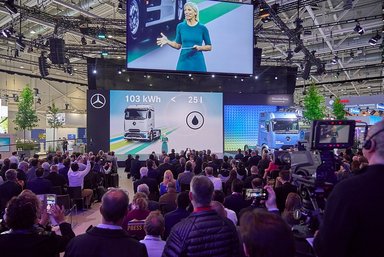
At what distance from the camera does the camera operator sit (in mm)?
1377


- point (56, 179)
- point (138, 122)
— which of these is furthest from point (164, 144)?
point (56, 179)

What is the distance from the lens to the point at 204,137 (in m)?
17.5

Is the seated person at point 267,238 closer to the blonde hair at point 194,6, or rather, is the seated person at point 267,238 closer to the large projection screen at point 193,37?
the large projection screen at point 193,37

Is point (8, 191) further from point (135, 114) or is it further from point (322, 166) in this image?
point (135, 114)

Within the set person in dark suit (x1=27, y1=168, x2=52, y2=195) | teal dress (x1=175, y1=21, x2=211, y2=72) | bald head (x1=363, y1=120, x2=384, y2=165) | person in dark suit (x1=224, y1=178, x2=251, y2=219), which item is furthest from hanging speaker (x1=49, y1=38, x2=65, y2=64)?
bald head (x1=363, y1=120, x2=384, y2=165)

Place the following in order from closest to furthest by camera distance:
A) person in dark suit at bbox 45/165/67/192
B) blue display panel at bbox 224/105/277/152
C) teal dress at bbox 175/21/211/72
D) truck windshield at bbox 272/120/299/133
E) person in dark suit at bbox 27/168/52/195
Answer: person in dark suit at bbox 27/168/52/195
person in dark suit at bbox 45/165/67/192
teal dress at bbox 175/21/211/72
truck windshield at bbox 272/120/299/133
blue display panel at bbox 224/105/277/152

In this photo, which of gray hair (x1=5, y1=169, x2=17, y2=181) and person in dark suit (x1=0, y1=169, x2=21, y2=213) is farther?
gray hair (x1=5, y1=169, x2=17, y2=181)

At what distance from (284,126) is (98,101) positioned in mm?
10038

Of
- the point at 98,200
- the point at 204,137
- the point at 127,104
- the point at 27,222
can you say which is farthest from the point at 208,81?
the point at 27,222

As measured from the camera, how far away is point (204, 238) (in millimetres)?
1986

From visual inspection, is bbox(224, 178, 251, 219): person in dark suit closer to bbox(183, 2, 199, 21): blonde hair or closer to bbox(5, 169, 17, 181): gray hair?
bbox(5, 169, 17, 181): gray hair

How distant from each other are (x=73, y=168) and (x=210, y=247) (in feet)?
19.9

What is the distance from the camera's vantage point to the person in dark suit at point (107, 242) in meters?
1.83

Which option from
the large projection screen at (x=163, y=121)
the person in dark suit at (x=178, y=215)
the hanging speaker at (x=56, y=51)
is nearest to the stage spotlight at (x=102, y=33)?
the hanging speaker at (x=56, y=51)
